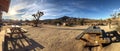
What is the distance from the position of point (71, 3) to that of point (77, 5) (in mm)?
595

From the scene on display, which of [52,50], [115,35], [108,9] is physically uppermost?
[108,9]

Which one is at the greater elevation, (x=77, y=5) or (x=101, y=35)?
(x=77, y=5)

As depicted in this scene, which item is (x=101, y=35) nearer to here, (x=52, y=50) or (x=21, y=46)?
(x=52, y=50)

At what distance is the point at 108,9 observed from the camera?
320 inches

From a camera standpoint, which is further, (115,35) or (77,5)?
(77,5)

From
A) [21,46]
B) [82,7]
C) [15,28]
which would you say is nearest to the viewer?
[82,7]

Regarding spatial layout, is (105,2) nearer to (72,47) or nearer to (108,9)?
(108,9)

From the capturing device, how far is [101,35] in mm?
3592

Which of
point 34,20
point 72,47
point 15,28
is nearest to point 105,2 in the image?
point 72,47

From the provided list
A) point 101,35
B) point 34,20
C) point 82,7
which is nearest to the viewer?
point 101,35

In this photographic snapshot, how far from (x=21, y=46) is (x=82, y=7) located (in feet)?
10.4

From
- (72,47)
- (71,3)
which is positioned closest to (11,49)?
(72,47)

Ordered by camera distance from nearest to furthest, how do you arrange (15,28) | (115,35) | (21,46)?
(115,35) < (21,46) < (15,28)

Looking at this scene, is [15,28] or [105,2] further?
[15,28]
